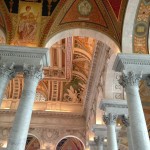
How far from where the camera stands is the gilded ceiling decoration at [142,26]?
8047mm

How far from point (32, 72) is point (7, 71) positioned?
2.49 ft

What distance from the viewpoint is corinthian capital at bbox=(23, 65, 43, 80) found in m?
7.16

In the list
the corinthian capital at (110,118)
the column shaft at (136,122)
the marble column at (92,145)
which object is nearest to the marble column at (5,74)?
the column shaft at (136,122)

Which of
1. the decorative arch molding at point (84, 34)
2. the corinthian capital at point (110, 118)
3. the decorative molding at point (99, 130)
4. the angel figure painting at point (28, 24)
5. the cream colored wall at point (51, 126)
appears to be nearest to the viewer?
the angel figure painting at point (28, 24)

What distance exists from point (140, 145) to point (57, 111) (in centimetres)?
1191

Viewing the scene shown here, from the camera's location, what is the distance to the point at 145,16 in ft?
26.7

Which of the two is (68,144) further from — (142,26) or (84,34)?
(142,26)

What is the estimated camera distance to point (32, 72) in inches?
284

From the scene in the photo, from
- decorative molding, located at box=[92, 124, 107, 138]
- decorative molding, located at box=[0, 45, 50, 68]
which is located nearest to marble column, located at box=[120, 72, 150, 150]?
decorative molding, located at box=[0, 45, 50, 68]

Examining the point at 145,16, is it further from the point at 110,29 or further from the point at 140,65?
the point at 140,65

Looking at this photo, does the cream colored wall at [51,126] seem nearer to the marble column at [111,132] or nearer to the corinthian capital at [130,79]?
the marble column at [111,132]

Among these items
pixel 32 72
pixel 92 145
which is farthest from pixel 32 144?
pixel 32 72

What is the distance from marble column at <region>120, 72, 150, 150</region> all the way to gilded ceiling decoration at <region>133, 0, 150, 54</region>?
139 cm

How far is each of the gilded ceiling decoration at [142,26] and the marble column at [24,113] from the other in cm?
343
